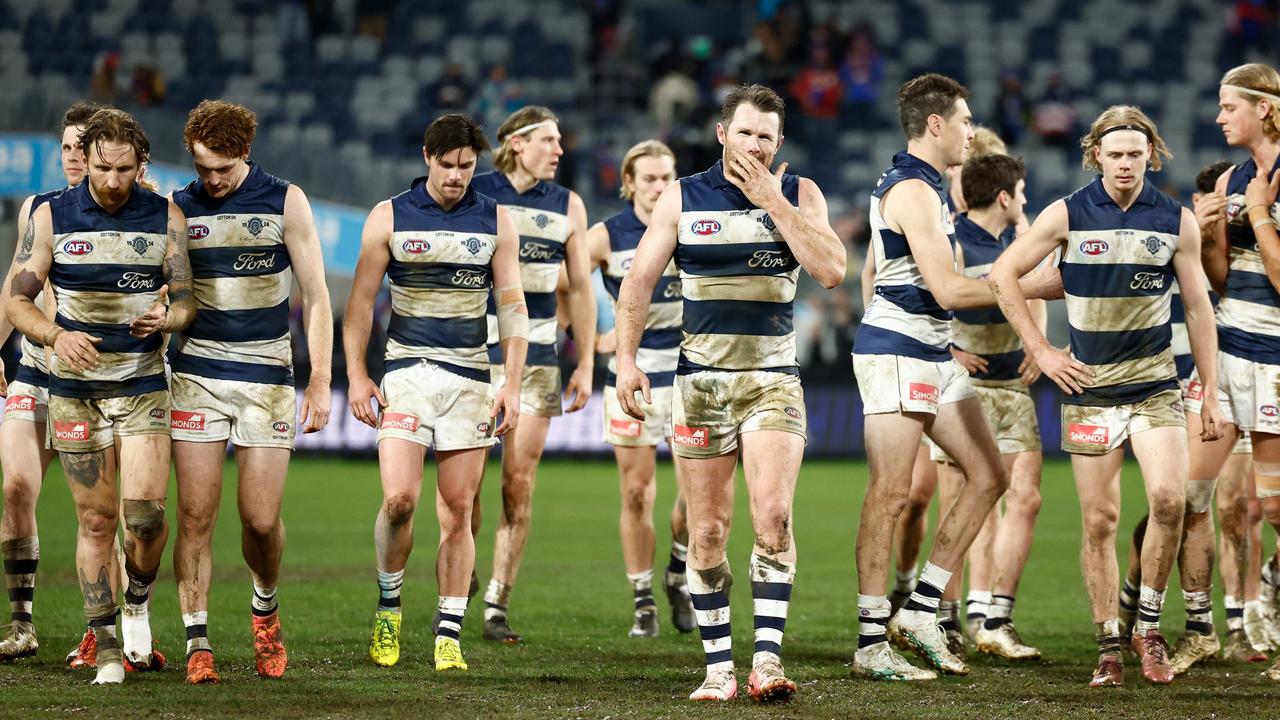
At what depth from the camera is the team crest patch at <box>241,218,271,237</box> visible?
7160mm

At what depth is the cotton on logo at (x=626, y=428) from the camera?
9.23 m

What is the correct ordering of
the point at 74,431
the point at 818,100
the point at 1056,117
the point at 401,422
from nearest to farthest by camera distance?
the point at 74,431 → the point at 401,422 → the point at 1056,117 → the point at 818,100

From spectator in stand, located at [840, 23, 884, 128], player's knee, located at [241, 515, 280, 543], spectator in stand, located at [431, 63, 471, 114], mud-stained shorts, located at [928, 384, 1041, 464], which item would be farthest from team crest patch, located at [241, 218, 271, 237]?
spectator in stand, located at [840, 23, 884, 128]

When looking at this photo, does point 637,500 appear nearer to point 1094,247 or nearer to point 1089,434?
point 1089,434

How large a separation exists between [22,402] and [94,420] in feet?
3.64

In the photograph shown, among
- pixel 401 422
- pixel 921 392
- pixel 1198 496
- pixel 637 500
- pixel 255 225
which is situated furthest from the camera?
pixel 637 500

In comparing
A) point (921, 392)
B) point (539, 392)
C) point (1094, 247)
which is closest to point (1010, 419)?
point (921, 392)

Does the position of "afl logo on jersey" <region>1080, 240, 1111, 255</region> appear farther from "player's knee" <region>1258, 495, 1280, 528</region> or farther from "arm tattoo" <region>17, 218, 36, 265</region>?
"arm tattoo" <region>17, 218, 36, 265</region>

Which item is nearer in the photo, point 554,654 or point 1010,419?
point 554,654

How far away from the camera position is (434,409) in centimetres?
744

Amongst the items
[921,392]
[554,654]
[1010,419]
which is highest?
[921,392]

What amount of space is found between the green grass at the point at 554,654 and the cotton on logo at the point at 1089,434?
1159 millimetres

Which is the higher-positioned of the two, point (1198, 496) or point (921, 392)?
point (921, 392)

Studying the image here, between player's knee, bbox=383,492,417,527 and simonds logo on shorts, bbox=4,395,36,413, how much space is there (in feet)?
6.45
